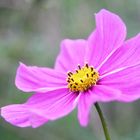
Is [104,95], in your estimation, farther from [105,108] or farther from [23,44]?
[105,108]

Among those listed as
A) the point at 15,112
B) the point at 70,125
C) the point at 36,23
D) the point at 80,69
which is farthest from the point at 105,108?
the point at 15,112

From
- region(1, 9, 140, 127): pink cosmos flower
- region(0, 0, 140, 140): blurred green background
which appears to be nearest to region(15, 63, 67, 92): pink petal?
region(1, 9, 140, 127): pink cosmos flower

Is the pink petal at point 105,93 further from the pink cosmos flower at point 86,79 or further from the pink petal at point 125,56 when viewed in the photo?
the pink petal at point 125,56

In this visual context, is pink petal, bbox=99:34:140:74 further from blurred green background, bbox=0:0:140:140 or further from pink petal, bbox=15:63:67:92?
blurred green background, bbox=0:0:140:140

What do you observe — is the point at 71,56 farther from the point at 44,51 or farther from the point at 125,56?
the point at 44,51

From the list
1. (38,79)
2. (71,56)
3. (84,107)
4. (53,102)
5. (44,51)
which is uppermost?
(44,51)

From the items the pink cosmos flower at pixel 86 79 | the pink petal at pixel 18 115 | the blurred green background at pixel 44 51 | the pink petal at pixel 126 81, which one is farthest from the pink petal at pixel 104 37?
the blurred green background at pixel 44 51

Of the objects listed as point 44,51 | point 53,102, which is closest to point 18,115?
point 53,102
